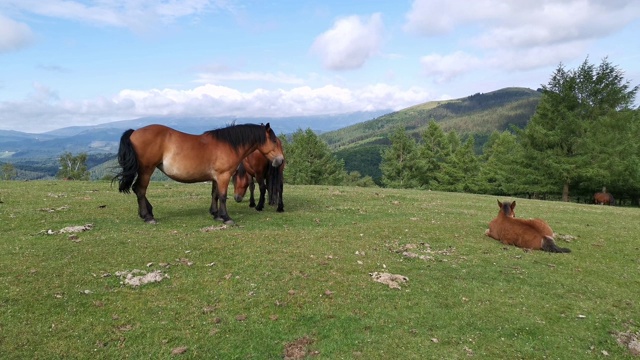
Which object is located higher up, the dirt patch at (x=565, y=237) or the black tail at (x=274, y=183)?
the black tail at (x=274, y=183)

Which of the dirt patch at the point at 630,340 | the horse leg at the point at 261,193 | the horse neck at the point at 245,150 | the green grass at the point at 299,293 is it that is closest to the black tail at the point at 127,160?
the green grass at the point at 299,293

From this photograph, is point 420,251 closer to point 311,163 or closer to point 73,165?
point 311,163

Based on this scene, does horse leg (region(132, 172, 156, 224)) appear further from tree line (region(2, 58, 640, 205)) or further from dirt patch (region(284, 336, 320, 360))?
tree line (region(2, 58, 640, 205))

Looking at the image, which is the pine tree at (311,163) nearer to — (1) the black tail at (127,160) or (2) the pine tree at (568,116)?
(2) the pine tree at (568,116)

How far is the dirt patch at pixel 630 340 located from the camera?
16.1 ft

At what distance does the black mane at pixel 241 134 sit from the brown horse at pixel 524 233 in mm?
7214

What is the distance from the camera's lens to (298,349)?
15.5 ft

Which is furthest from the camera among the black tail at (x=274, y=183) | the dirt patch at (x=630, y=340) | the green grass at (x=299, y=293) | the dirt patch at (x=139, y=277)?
the black tail at (x=274, y=183)

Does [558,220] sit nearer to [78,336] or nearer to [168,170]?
[168,170]

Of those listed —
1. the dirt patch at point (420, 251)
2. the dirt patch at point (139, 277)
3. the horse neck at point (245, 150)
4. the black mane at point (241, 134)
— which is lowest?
the dirt patch at point (139, 277)

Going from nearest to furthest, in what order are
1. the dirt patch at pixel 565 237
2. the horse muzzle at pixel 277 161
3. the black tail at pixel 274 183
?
the dirt patch at pixel 565 237, the horse muzzle at pixel 277 161, the black tail at pixel 274 183

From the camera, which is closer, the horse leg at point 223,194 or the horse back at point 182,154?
the horse back at point 182,154

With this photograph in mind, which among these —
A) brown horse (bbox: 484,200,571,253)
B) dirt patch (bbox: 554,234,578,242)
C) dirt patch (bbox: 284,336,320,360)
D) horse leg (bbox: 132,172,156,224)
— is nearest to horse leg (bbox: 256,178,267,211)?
horse leg (bbox: 132,172,156,224)

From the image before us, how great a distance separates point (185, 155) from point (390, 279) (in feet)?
20.9
